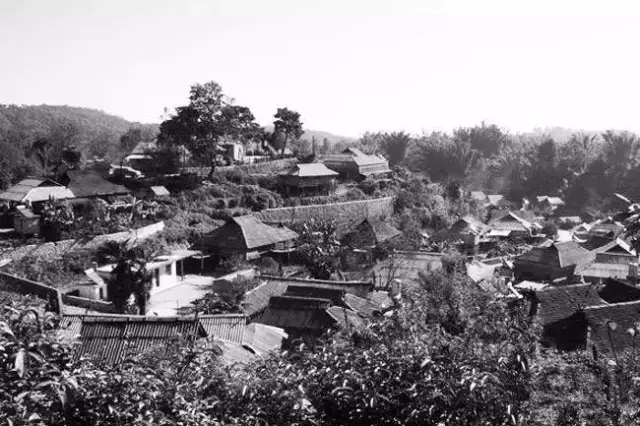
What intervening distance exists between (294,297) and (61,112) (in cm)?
9519

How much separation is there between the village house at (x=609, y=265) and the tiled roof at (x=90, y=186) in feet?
Answer: 77.9

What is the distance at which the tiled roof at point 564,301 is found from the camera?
19.4 m

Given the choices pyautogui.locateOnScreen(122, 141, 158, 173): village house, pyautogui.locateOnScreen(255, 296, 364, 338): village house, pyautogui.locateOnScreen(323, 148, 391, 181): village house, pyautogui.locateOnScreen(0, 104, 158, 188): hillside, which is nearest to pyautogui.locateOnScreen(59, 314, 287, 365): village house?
pyautogui.locateOnScreen(255, 296, 364, 338): village house

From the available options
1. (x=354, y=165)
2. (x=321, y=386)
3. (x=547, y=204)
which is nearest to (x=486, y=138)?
(x=547, y=204)

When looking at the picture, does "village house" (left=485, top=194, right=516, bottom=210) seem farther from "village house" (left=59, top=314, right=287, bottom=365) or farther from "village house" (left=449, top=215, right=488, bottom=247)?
"village house" (left=59, top=314, right=287, bottom=365)

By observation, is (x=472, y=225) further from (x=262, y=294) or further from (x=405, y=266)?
(x=262, y=294)

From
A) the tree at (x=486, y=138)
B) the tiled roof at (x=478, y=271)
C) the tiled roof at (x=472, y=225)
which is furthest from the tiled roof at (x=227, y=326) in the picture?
the tree at (x=486, y=138)

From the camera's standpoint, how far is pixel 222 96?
36.4m

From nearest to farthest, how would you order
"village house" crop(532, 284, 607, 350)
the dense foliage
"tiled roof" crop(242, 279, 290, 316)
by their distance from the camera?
the dense foliage → "village house" crop(532, 284, 607, 350) → "tiled roof" crop(242, 279, 290, 316)

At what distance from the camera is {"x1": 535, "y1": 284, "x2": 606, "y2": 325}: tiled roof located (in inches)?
764

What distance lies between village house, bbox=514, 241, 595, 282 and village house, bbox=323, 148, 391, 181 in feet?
55.2

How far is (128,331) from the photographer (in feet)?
48.0

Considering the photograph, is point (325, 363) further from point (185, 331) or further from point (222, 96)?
point (222, 96)

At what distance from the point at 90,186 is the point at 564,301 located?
77.6 ft
